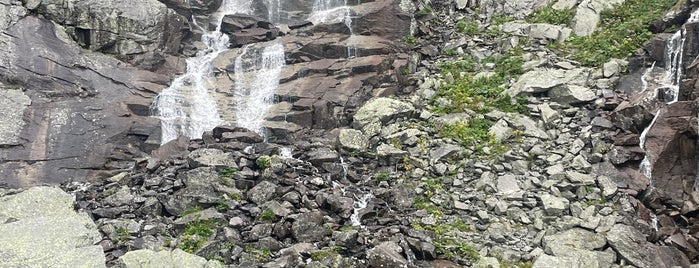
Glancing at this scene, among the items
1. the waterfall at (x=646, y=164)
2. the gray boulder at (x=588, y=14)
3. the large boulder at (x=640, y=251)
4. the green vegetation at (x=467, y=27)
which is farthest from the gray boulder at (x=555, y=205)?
the green vegetation at (x=467, y=27)

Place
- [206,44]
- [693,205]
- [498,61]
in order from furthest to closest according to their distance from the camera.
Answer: [206,44] < [498,61] < [693,205]

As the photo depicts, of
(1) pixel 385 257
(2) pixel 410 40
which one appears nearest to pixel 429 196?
(1) pixel 385 257

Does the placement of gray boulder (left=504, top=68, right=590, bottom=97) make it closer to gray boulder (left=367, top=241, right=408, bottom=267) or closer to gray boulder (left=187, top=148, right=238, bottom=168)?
gray boulder (left=367, top=241, right=408, bottom=267)

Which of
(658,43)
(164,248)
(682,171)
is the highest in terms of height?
(658,43)

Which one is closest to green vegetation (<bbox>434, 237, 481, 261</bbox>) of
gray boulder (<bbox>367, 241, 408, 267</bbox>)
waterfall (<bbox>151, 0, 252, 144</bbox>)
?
gray boulder (<bbox>367, 241, 408, 267</bbox>)

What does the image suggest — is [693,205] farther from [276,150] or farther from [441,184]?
[276,150]

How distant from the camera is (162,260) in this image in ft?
46.9

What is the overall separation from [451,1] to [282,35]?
9039 mm

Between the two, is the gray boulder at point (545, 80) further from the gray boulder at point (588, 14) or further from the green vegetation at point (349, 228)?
the green vegetation at point (349, 228)

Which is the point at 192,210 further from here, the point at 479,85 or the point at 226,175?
→ the point at 479,85

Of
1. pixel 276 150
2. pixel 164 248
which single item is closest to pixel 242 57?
pixel 276 150

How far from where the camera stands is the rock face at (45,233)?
13719mm

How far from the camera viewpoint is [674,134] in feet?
58.6

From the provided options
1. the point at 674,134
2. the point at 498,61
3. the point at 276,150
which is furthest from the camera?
the point at 498,61
